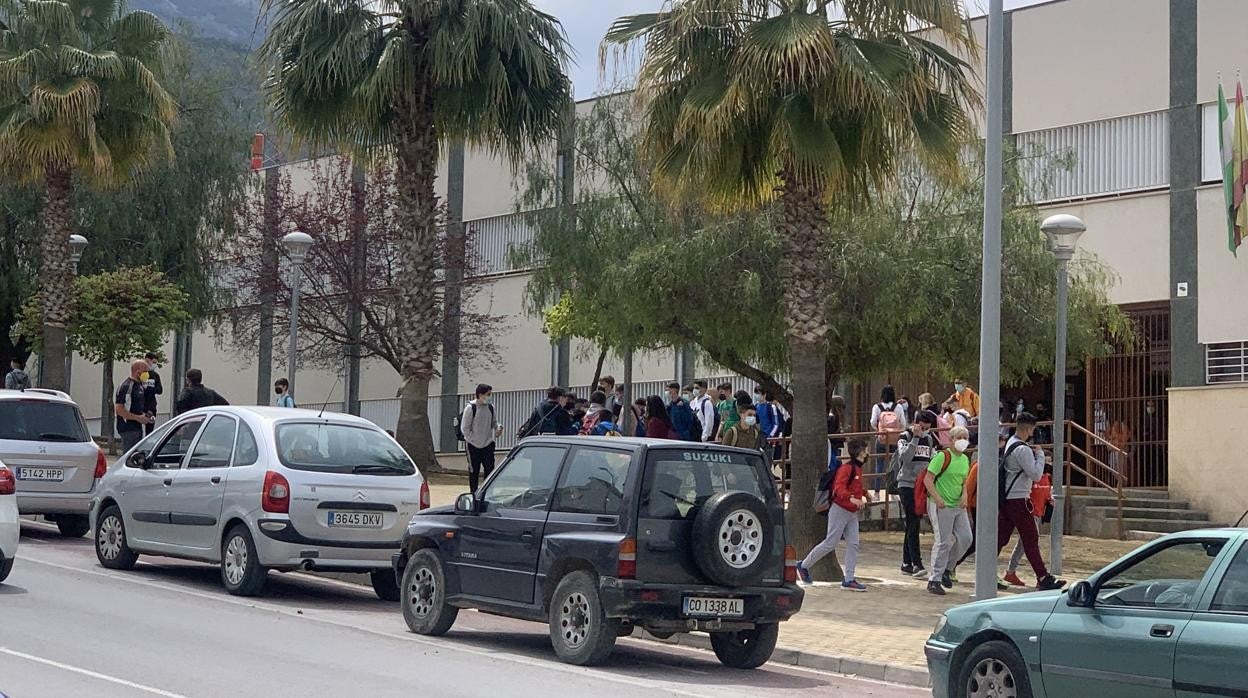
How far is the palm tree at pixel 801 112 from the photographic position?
16.4m

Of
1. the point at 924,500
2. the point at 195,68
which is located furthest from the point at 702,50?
the point at 195,68

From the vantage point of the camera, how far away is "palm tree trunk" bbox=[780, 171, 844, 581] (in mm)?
17516

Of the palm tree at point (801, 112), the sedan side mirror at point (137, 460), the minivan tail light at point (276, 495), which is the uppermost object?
the palm tree at point (801, 112)

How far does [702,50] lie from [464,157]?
76.8 feet

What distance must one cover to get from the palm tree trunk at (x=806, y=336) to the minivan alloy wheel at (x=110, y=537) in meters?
7.14

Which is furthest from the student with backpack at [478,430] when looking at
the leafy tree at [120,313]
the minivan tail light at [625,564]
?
the minivan tail light at [625,564]

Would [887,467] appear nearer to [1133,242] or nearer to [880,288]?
[880,288]

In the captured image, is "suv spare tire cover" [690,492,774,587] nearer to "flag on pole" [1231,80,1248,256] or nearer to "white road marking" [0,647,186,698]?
"white road marking" [0,647,186,698]

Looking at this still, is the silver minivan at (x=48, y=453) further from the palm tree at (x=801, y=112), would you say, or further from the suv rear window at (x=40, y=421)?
the palm tree at (x=801, y=112)

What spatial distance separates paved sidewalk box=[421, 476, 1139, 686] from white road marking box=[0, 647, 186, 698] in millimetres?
5332

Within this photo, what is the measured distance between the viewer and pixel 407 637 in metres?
12.8

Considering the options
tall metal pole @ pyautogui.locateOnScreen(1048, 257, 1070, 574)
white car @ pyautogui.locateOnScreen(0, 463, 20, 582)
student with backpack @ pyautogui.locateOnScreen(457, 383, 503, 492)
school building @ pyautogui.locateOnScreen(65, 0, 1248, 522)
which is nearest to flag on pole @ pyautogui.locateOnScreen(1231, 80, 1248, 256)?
school building @ pyautogui.locateOnScreen(65, 0, 1248, 522)

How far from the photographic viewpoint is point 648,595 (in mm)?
11305

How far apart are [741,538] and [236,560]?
5384mm
